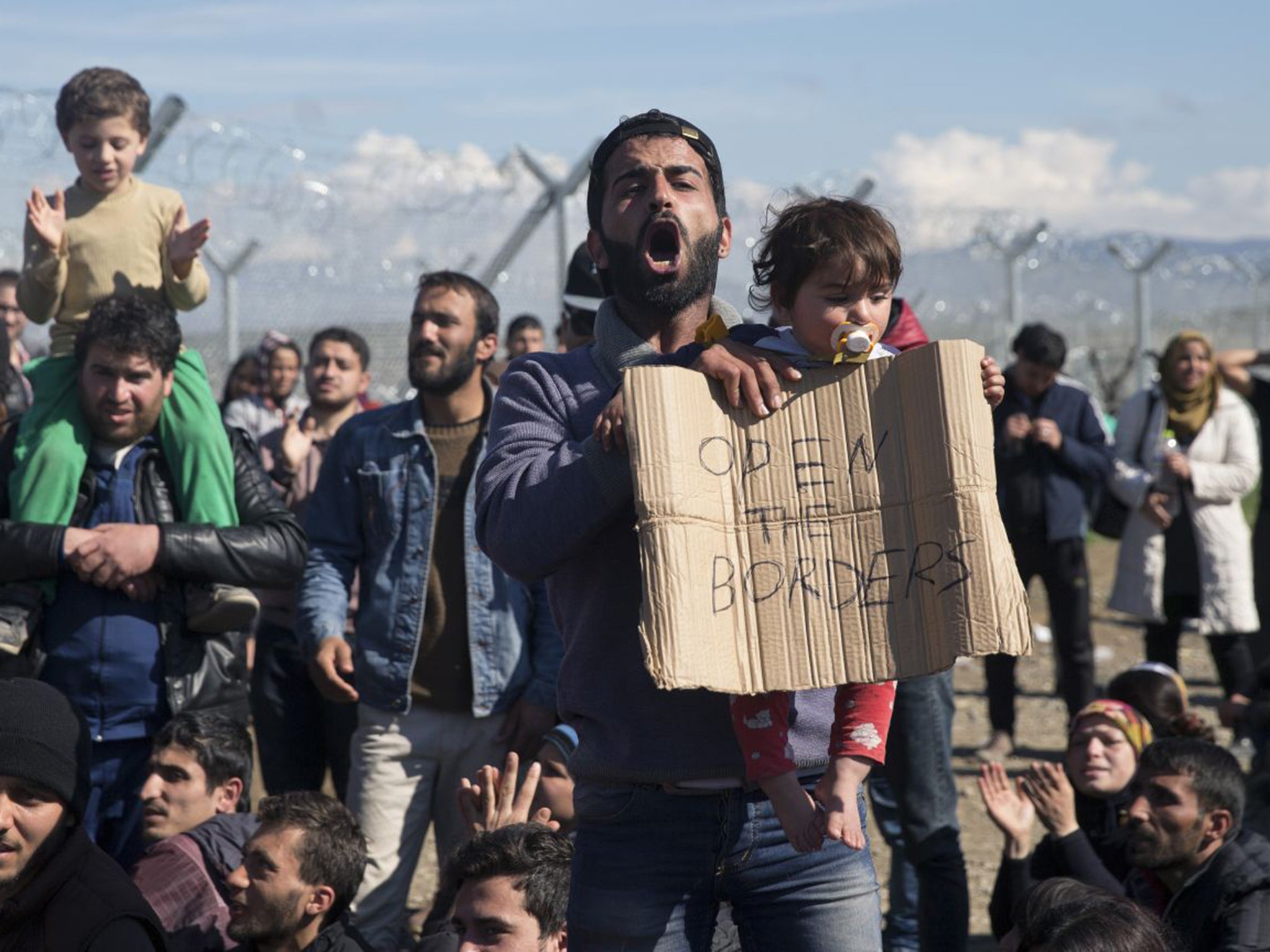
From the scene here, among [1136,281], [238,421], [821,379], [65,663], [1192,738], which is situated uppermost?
[1136,281]

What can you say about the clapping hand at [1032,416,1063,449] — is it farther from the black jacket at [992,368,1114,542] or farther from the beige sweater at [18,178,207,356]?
the beige sweater at [18,178,207,356]

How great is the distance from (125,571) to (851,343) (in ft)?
7.83

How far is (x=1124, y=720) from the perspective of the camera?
5301 millimetres

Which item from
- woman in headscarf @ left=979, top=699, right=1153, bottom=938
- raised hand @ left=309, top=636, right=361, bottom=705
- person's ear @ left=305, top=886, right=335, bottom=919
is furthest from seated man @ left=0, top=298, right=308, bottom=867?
woman in headscarf @ left=979, top=699, right=1153, bottom=938

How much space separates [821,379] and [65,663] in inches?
99.4

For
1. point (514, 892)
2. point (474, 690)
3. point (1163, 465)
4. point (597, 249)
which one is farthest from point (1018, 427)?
point (597, 249)

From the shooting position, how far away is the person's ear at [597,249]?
272 cm

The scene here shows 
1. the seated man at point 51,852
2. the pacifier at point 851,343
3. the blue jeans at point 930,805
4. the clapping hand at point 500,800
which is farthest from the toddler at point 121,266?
the pacifier at point 851,343

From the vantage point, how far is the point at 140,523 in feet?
14.3

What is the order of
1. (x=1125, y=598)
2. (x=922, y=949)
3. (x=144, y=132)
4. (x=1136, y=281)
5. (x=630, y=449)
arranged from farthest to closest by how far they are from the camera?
(x=1136, y=281), (x=1125, y=598), (x=144, y=132), (x=922, y=949), (x=630, y=449)

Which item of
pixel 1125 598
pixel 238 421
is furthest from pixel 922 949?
pixel 238 421

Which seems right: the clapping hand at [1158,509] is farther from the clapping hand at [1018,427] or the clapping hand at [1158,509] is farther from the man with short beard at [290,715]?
the man with short beard at [290,715]

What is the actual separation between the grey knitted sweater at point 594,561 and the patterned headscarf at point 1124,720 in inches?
115

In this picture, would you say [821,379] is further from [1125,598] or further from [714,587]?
[1125,598]
